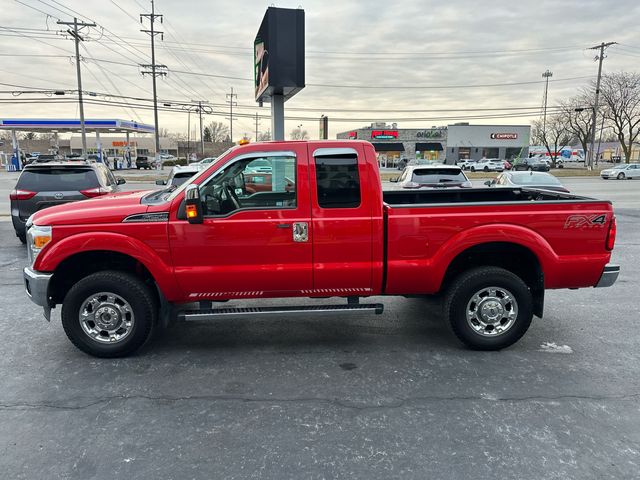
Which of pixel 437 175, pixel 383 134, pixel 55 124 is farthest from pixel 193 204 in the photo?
pixel 383 134

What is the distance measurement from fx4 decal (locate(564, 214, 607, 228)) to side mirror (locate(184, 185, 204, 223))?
135 inches

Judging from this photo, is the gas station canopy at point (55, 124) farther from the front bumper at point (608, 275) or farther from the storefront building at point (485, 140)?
the front bumper at point (608, 275)

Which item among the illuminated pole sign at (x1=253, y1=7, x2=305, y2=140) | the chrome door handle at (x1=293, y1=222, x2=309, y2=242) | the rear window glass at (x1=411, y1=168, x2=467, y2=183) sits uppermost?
the illuminated pole sign at (x1=253, y1=7, x2=305, y2=140)

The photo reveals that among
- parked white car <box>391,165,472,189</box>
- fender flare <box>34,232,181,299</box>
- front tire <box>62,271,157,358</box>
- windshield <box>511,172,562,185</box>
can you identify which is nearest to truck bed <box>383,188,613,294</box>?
fender flare <box>34,232,181,299</box>

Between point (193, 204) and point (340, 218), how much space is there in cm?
133

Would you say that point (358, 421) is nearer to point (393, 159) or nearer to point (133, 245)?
point (133, 245)

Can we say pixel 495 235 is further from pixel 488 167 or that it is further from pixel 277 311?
pixel 488 167

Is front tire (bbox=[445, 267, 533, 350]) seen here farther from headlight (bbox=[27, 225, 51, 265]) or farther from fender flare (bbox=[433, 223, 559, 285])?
headlight (bbox=[27, 225, 51, 265])

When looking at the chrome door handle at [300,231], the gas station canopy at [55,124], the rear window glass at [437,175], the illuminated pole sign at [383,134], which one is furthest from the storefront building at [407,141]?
the chrome door handle at [300,231]

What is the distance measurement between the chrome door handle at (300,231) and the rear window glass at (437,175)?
28.0 ft

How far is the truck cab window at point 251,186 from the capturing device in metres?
4.39

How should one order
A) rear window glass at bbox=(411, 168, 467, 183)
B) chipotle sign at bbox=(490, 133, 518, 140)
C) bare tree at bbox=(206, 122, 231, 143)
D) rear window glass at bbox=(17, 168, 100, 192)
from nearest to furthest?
1. rear window glass at bbox=(17, 168, 100, 192)
2. rear window glass at bbox=(411, 168, 467, 183)
3. chipotle sign at bbox=(490, 133, 518, 140)
4. bare tree at bbox=(206, 122, 231, 143)

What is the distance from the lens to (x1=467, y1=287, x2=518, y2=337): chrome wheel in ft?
15.3

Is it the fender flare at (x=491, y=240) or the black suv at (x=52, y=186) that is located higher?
the black suv at (x=52, y=186)
